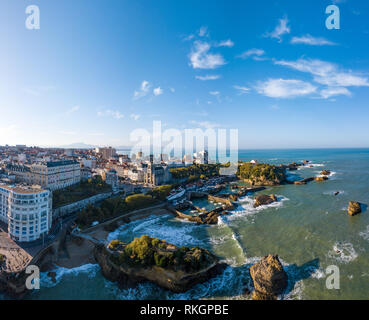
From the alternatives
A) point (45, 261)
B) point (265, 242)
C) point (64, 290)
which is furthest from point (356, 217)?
point (45, 261)

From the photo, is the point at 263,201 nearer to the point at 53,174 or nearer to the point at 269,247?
the point at 269,247

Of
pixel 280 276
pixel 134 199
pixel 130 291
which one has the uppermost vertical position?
pixel 134 199

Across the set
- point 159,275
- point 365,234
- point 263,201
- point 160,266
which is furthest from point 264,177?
point 159,275

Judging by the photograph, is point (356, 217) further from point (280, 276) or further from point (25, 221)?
point (25, 221)

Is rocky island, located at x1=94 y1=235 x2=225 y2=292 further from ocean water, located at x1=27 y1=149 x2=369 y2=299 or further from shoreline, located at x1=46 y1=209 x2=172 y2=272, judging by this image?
shoreline, located at x1=46 y1=209 x2=172 y2=272

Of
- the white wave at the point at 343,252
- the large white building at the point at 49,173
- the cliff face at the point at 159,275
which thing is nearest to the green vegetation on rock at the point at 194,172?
the large white building at the point at 49,173
